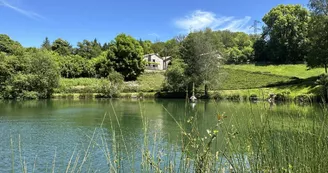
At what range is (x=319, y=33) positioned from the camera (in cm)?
3303

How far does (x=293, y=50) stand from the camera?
52938 millimetres

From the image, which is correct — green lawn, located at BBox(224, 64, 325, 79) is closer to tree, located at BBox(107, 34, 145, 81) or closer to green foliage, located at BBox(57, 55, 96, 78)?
tree, located at BBox(107, 34, 145, 81)

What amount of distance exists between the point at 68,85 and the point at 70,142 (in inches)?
1486

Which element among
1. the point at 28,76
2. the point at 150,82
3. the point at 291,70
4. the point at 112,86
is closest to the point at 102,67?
the point at 150,82

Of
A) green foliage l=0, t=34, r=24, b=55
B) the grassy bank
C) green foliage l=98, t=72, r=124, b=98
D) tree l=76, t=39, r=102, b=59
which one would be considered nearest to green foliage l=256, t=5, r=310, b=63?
the grassy bank

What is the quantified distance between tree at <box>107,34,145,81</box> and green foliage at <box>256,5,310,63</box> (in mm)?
24895

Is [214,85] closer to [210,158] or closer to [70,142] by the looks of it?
[70,142]

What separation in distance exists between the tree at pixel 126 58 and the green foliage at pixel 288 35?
81.7 ft

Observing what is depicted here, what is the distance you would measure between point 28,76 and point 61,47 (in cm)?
3662

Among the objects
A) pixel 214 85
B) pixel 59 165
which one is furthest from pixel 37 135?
pixel 214 85

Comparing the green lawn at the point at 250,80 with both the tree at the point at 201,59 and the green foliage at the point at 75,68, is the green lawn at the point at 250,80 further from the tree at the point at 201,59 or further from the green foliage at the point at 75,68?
the green foliage at the point at 75,68

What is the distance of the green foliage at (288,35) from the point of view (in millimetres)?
51938

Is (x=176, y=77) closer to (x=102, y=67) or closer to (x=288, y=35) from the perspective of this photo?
(x=102, y=67)

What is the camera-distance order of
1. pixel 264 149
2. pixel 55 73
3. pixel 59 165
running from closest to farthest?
pixel 264 149, pixel 59 165, pixel 55 73
